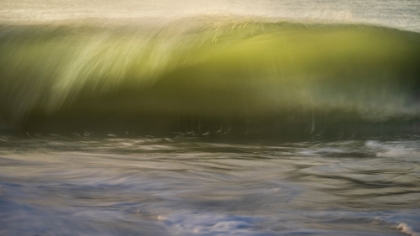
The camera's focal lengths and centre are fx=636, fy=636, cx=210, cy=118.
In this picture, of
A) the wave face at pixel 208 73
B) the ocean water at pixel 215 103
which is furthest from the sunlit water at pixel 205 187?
the wave face at pixel 208 73

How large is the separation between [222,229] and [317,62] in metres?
1.31

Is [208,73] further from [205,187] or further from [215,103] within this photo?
[205,187]

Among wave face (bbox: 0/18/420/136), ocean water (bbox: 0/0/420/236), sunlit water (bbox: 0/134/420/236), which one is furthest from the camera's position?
wave face (bbox: 0/18/420/136)

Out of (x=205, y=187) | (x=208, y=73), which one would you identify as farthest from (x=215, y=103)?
(x=205, y=187)

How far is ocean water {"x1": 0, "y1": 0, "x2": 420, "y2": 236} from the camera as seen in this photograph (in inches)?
42.0

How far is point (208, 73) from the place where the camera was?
1.91 metres

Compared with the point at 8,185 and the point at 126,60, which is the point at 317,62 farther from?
the point at 8,185

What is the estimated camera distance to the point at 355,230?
755mm

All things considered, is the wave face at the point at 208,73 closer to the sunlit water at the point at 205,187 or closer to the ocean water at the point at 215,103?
the ocean water at the point at 215,103

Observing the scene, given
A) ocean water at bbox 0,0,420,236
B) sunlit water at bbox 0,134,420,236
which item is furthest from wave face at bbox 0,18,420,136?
sunlit water at bbox 0,134,420,236

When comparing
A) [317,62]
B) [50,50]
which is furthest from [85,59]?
[317,62]

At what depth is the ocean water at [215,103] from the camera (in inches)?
42.0

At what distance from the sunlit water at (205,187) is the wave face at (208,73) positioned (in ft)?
0.64

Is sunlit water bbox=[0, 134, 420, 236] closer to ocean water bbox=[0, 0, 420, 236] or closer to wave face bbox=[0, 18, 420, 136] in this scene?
ocean water bbox=[0, 0, 420, 236]
